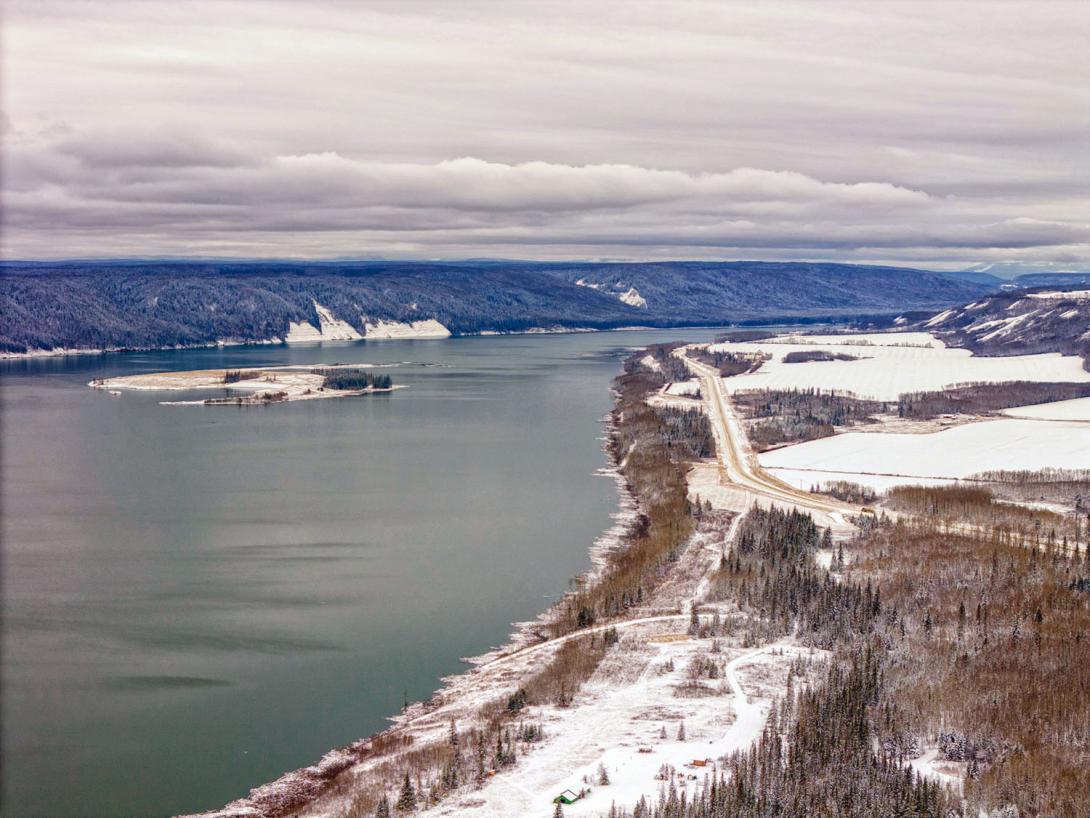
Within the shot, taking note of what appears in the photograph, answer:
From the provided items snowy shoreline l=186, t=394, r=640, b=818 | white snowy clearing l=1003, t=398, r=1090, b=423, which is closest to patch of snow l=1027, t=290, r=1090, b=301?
white snowy clearing l=1003, t=398, r=1090, b=423

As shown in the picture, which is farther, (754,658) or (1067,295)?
(1067,295)

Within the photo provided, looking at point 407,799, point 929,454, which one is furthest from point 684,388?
point 407,799

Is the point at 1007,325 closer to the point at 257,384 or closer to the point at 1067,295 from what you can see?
the point at 1067,295

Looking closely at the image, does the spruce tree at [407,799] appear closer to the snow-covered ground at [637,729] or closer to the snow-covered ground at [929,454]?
the snow-covered ground at [637,729]

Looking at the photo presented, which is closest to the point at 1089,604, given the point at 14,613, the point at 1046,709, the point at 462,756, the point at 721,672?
the point at 1046,709

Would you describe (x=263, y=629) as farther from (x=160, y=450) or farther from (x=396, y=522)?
(x=160, y=450)

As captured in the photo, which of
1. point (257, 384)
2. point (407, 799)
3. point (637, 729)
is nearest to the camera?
point (407, 799)
